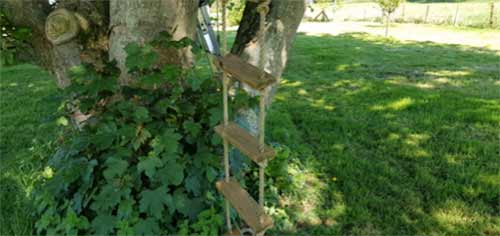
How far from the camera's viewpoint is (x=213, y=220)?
1859 millimetres

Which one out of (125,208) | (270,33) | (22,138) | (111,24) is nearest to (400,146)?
(270,33)

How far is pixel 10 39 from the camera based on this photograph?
2.18 meters

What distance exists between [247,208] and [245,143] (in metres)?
0.28

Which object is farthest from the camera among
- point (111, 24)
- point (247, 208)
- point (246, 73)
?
point (111, 24)

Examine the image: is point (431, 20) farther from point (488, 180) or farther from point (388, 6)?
point (488, 180)

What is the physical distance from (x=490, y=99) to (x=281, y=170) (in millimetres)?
3068

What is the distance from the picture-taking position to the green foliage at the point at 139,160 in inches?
70.3

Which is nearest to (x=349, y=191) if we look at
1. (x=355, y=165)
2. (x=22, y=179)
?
(x=355, y=165)

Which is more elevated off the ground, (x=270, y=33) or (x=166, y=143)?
(x=270, y=33)

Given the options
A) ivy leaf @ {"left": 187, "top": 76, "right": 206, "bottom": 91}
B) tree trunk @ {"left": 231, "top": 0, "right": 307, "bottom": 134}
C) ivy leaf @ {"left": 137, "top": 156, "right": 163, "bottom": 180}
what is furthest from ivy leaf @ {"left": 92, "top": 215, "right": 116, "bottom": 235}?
tree trunk @ {"left": 231, "top": 0, "right": 307, "bottom": 134}

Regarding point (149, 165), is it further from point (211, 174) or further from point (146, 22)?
point (146, 22)

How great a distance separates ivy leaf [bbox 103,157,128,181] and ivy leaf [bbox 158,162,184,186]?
0.18 m

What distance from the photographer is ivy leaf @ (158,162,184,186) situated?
69.5 inches

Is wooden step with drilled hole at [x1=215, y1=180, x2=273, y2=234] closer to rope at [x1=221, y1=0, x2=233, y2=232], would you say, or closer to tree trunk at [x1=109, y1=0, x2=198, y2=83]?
rope at [x1=221, y1=0, x2=233, y2=232]
